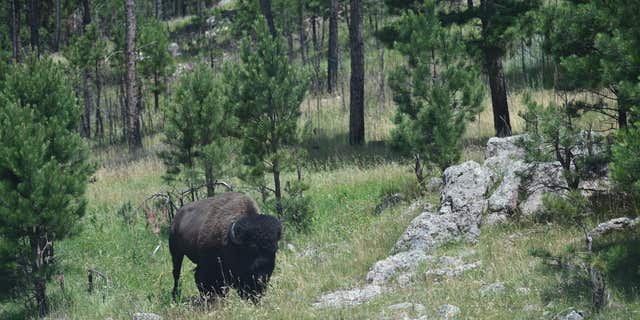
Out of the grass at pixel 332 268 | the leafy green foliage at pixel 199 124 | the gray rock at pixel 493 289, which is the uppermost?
the leafy green foliage at pixel 199 124

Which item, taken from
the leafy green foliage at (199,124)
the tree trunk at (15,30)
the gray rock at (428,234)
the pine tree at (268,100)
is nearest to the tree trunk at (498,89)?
the pine tree at (268,100)

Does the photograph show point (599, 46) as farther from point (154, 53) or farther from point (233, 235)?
point (154, 53)

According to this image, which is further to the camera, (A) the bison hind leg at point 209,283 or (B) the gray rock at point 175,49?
(B) the gray rock at point 175,49

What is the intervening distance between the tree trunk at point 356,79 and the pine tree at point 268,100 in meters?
7.50

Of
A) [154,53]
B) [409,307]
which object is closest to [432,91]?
[409,307]

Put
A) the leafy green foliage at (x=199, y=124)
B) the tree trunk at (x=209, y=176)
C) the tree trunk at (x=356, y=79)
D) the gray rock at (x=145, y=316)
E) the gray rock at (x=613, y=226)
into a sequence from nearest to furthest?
the gray rock at (x=145, y=316)
the gray rock at (x=613, y=226)
the tree trunk at (x=209, y=176)
the leafy green foliage at (x=199, y=124)
the tree trunk at (x=356, y=79)

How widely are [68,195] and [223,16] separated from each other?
54.7m

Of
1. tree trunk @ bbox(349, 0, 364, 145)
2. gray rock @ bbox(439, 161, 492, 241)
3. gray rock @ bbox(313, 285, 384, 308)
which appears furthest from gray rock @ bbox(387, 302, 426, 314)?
tree trunk @ bbox(349, 0, 364, 145)

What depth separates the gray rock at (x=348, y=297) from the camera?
9.24m

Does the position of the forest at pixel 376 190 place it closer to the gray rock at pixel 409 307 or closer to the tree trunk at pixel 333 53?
the gray rock at pixel 409 307

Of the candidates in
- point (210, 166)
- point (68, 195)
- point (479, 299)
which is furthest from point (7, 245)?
point (479, 299)

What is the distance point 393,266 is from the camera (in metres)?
10.4

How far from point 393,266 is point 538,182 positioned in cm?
277

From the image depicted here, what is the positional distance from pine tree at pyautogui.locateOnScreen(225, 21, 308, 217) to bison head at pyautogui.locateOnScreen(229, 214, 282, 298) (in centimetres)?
466
